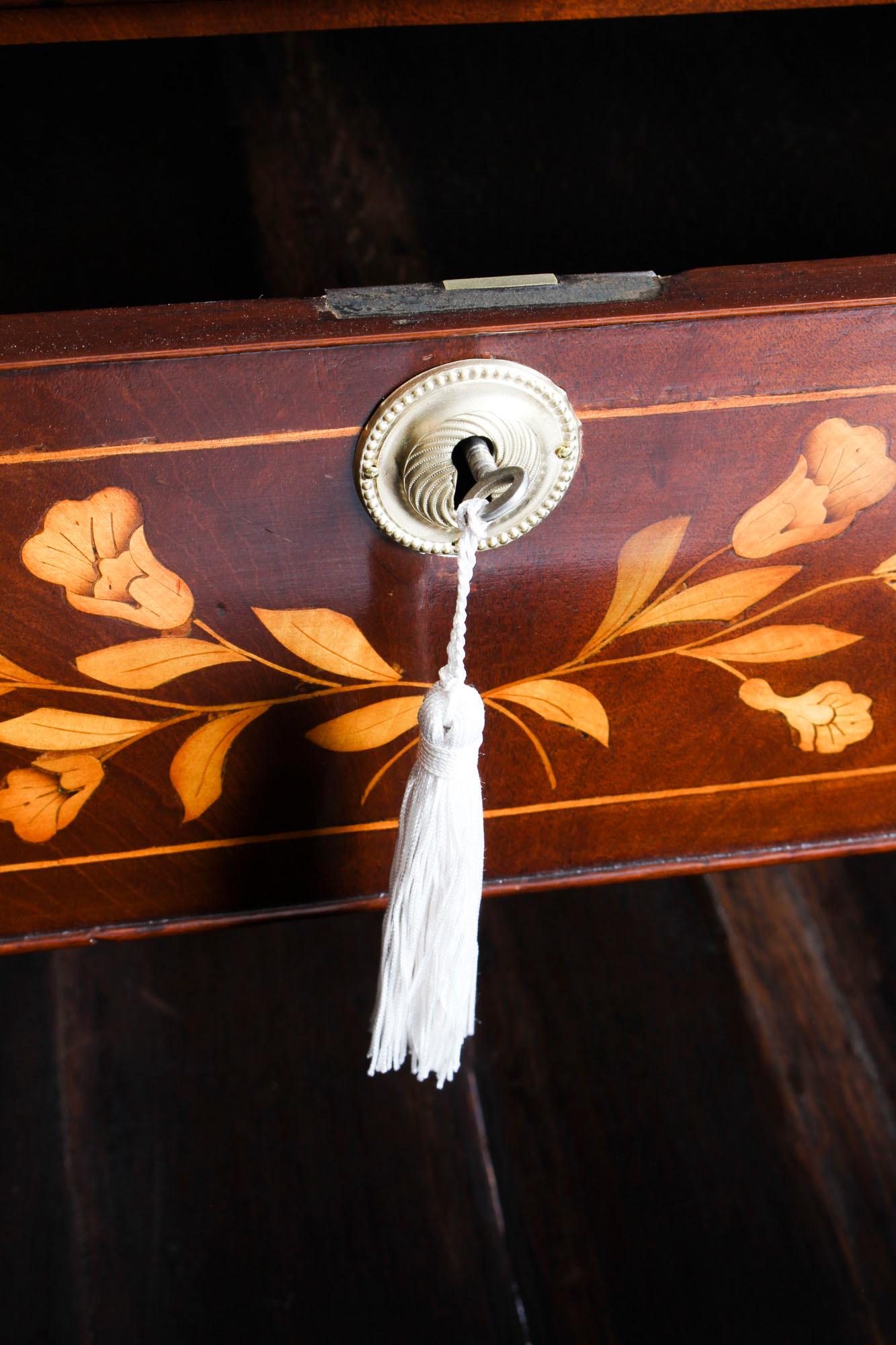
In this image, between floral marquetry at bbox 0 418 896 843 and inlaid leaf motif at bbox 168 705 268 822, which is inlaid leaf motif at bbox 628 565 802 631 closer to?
floral marquetry at bbox 0 418 896 843

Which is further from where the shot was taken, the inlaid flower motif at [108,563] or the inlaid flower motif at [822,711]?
the inlaid flower motif at [822,711]

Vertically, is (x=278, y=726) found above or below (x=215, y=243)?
below

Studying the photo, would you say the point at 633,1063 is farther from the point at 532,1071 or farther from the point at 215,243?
the point at 215,243

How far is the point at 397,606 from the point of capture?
0.46 meters

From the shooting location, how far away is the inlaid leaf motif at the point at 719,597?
474 mm

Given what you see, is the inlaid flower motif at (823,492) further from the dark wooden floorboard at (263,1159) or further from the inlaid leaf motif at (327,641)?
the dark wooden floorboard at (263,1159)

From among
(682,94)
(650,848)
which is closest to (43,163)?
(682,94)

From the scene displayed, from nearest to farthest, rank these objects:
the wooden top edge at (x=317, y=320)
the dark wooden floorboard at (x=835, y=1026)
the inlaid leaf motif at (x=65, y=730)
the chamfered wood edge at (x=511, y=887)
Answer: the wooden top edge at (x=317, y=320) → the inlaid leaf motif at (x=65, y=730) → the chamfered wood edge at (x=511, y=887) → the dark wooden floorboard at (x=835, y=1026)


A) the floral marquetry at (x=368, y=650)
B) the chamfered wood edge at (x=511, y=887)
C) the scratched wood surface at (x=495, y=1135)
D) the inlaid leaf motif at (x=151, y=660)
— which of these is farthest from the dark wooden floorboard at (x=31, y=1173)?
the inlaid leaf motif at (x=151, y=660)

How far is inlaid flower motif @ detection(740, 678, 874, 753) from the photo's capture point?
0.53m

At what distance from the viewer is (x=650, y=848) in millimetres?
606

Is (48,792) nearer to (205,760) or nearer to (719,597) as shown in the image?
(205,760)

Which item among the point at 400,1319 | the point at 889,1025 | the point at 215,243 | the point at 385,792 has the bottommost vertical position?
the point at 400,1319

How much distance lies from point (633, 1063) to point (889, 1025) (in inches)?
7.5
